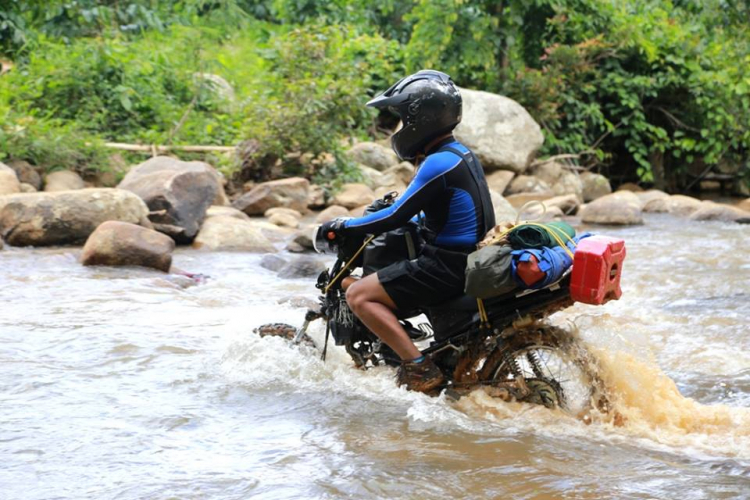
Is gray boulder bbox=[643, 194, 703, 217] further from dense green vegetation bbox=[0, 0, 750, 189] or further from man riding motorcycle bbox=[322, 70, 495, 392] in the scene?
man riding motorcycle bbox=[322, 70, 495, 392]

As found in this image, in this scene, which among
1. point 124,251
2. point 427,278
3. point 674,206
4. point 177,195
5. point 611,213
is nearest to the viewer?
point 427,278

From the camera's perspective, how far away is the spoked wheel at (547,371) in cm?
476

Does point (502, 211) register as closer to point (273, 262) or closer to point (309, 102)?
point (309, 102)

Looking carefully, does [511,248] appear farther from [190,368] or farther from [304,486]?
[190,368]

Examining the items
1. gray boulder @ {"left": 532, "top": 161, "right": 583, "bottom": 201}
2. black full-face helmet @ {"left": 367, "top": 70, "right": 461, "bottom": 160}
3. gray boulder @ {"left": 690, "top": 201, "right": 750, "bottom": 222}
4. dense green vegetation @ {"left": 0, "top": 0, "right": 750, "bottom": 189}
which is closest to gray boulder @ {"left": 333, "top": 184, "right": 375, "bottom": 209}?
dense green vegetation @ {"left": 0, "top": 0, "right": 750, "bottom": 189}

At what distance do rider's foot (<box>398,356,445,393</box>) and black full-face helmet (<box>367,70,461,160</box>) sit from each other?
120 centimetres

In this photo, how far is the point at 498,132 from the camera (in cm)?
1574

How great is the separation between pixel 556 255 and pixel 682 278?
544cm

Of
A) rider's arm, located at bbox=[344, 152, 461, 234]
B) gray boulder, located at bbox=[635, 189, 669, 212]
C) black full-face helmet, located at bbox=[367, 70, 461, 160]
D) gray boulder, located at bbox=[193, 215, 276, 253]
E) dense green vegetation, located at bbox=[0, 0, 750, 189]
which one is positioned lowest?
gray boulder, located at bbox=[193, 215, 276, 253]

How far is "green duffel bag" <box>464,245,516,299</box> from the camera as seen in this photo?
4551 mm

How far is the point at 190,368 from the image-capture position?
20.1 feet

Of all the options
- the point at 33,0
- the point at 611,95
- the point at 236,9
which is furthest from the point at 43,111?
the point at 611,95

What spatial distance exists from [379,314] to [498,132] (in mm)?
11133

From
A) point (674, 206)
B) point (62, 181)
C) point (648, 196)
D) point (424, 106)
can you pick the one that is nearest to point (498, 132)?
point (648, 196)
